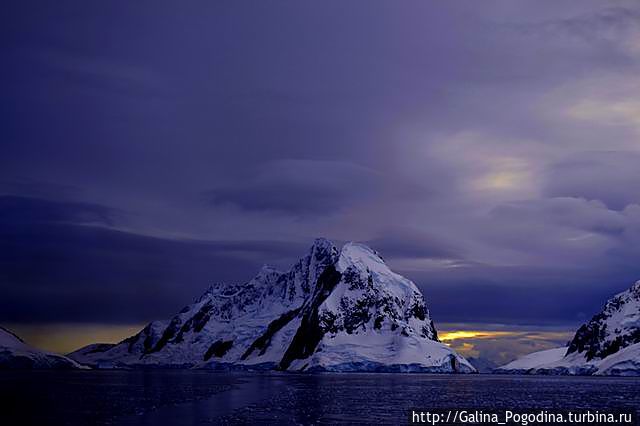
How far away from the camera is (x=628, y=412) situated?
85688mm

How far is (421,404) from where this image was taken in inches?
3915

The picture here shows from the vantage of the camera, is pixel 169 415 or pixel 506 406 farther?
pixel 506 406

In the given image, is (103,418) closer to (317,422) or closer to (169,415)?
(169,415)

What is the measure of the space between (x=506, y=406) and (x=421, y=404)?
11.4m

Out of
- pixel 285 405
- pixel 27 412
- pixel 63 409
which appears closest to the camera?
pixel 27 412

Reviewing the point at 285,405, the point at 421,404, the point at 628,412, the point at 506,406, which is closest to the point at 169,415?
the point at 285,405

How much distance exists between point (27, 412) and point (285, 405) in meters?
32.9

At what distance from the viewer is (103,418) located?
2913 inches

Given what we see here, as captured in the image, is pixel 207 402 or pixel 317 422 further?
pixel 207 402

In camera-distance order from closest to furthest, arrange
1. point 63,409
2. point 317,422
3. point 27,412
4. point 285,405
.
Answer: point 317,422 < point 27,412 < point 63,409 < point 285,405

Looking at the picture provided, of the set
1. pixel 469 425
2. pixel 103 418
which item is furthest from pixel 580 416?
pixel 103 418

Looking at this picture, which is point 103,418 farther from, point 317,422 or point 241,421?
point 317,422

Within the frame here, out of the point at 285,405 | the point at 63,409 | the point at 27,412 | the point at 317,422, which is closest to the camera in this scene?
the point at 317,422

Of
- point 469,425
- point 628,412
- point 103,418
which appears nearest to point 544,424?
point 469,425
